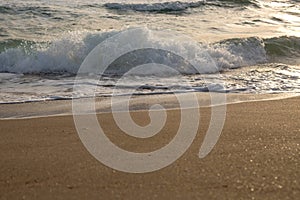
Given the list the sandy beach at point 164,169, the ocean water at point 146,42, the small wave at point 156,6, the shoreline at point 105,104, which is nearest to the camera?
the sandy beach at point 164,169

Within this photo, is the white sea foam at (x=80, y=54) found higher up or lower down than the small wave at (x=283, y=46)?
higher up

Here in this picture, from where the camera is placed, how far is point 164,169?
8.23 ft

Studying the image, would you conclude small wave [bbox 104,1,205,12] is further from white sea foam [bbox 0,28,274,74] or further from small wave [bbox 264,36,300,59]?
white sea foam [bbox 0,28,274,74]

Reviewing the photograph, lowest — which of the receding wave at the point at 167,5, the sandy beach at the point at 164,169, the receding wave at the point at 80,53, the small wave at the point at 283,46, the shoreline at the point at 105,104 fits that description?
the receding wave at the point at 167,5

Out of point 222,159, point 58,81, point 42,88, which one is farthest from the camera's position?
point 58,81

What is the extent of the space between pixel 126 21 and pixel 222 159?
1160cm

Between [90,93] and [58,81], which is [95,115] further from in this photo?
[58,81]

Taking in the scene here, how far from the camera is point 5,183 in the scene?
2.36 metres

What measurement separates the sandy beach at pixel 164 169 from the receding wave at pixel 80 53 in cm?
389

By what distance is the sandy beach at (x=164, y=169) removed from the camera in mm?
2203

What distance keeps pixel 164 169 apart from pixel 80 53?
6078 mm

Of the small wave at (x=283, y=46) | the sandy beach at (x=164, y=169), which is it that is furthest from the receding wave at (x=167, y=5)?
the sandy beach at (x=164, y=169)

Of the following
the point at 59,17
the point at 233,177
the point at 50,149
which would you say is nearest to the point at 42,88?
the point at 50,149

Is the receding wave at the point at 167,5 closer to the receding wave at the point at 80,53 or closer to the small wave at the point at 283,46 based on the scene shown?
the small wave at the point at 283,46
